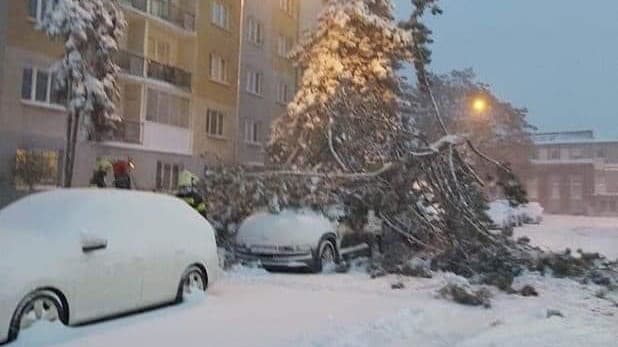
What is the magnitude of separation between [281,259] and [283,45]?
94.7 ft

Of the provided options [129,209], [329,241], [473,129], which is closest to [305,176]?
[329,241]

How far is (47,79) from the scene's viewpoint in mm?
23641

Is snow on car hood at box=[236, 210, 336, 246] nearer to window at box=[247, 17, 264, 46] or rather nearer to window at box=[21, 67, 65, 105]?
window at box=[21, 67, 65, 105]

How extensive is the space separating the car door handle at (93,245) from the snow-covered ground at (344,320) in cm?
88

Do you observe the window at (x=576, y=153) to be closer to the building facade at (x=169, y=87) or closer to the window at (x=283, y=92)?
the building facade at (x=169, y=87)

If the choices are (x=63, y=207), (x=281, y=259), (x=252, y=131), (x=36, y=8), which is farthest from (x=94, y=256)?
(x=252, y=131)

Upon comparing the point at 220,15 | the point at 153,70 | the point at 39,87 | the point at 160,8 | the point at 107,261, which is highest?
the point at 220,15

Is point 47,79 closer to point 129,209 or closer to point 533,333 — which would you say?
point 129,209

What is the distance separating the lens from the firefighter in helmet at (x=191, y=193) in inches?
570

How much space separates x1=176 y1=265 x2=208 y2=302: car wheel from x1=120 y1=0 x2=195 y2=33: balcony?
2017 cm

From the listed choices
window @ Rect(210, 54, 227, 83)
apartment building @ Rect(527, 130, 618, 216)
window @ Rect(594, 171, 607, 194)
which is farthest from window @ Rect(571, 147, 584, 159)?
window @ Rect(210, 54, 227, 83)

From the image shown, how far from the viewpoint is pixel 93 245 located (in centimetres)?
817

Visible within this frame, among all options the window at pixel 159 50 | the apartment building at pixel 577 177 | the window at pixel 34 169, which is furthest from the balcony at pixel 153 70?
the apartment building at pixel 577 177

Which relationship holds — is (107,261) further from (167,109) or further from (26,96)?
(167,109)
